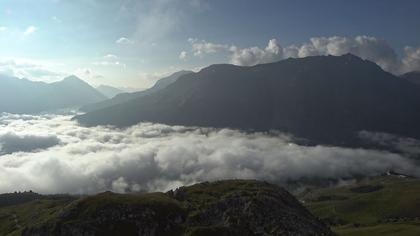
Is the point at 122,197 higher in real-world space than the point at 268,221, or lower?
higher

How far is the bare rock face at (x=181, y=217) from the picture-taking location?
110m

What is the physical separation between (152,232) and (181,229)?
6600 millimetres

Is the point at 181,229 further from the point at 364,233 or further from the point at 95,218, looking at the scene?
the point at 364,233

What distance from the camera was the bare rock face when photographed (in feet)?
361

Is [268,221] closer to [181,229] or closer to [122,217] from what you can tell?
[181,229]

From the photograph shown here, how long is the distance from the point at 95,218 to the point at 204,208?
1033 inches

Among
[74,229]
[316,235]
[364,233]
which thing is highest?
[74,229]

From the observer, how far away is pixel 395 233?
159 meters

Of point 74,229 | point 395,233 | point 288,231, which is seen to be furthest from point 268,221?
point 395,233

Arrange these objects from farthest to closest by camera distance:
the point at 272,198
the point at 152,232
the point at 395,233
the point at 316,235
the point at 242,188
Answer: the point at 395,233
the point at 242,188
the point at 272,198
the point at 316,235
the point at 152,232

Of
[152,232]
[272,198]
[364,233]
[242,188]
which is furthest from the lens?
[364,233]

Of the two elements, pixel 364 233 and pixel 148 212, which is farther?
pixel 364 233

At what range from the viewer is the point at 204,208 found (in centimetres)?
11975

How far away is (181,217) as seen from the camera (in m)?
115
